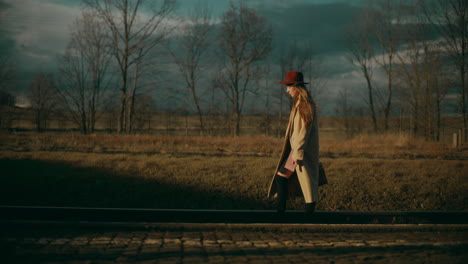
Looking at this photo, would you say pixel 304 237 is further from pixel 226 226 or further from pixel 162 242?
pixel 162 242

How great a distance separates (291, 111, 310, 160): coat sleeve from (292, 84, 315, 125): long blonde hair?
0.22 feet

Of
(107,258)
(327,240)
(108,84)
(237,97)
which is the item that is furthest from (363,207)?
(108,84)

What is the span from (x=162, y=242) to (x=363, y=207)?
5.86 meters

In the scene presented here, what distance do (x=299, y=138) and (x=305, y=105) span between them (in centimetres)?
50

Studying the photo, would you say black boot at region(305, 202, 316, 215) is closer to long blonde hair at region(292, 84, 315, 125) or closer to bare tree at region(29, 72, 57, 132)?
long blonde hair at region(292, 84, 315, 125)

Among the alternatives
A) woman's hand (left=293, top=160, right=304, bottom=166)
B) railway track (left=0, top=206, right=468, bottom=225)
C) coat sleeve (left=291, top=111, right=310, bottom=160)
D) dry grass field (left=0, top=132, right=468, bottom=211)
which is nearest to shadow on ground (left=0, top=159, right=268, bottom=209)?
dry grass field (left=0, top=132, right=468, bottom=211)

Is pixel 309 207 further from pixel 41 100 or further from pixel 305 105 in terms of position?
pixel 41 100

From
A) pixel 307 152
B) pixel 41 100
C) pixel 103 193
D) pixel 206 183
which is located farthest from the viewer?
pixel 41 100

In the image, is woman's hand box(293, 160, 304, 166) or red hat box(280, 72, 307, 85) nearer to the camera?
woman's hand box(293, 160, 304, 166)

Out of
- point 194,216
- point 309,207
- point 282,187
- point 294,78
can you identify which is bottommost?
point 194,216

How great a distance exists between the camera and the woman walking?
5.07 meters

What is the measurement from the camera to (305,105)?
5.14 meters

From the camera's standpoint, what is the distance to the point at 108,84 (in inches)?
1282

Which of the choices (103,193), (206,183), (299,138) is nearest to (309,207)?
(299,138)
